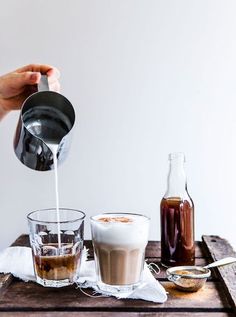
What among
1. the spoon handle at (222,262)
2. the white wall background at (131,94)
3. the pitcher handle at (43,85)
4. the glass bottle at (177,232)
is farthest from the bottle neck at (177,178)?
the white wall background at (131,94)

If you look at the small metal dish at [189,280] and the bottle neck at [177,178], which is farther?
the bottle neck at [177,178]

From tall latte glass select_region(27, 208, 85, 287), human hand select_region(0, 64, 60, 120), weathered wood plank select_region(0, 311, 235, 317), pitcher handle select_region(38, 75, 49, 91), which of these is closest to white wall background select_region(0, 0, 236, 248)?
human hand select_region(0, 64, 60, 120)

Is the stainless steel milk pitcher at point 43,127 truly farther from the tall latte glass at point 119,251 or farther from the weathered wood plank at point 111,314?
the weathered wood plank at point 111,314

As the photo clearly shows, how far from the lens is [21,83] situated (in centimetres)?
95

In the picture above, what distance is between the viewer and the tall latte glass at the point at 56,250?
73 cm

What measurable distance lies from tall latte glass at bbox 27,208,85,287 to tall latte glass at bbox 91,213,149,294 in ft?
0.13

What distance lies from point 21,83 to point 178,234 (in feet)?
1.45

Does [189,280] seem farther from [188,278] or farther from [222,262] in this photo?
[222,262]

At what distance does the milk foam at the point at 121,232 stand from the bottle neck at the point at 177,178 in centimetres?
17

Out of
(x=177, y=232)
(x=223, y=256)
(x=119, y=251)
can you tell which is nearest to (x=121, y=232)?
(x=119, y=251)

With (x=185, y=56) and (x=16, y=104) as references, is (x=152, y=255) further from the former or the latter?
(x=185, y=56)

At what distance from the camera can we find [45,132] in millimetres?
879

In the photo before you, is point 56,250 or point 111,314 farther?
point 56,250

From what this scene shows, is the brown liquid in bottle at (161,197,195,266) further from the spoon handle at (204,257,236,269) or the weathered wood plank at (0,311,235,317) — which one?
the weathered wood plank at (0,311,235,317)
